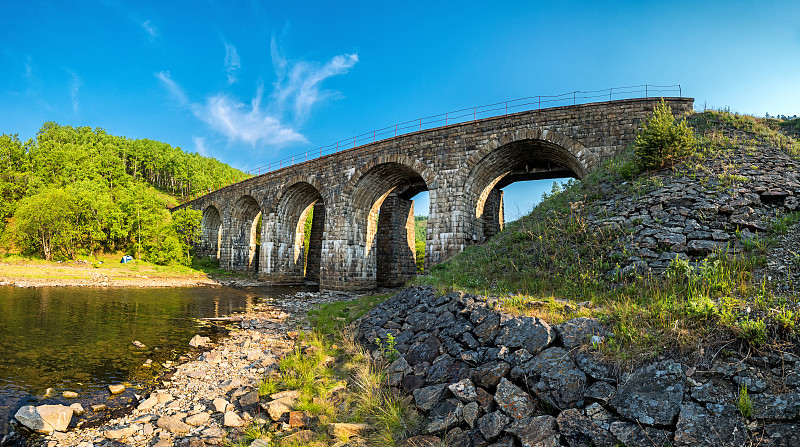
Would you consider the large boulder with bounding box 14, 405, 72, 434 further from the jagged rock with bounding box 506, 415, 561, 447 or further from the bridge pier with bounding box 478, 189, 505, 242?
the bridge pier with bounding box 478, 189, 505, 242

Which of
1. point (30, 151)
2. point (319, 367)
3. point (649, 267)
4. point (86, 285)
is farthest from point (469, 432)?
point (30, 151)

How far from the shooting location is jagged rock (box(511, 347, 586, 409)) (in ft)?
13.1

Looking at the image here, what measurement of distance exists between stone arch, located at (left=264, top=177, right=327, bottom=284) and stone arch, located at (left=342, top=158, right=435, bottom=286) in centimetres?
614

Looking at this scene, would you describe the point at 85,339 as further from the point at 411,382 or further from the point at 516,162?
the point at 516,162

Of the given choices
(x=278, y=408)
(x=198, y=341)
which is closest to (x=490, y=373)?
(x=278, y=408)

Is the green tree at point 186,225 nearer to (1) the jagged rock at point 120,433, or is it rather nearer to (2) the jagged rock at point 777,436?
(1) the jagged rock at point 120,433

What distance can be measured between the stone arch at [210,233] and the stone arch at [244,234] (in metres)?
7.48

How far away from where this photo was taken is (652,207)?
9.58m

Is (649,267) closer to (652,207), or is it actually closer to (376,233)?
(652,207)

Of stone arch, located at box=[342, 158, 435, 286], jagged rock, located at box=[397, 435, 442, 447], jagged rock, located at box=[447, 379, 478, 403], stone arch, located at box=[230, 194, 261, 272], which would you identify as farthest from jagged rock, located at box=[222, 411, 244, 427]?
stone arch, located at box=[230, 194, 261, 272]

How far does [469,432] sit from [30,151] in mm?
63724

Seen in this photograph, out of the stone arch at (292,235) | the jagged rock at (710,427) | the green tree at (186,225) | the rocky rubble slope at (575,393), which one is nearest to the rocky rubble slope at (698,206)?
the rocky rubble slope at (575,393)

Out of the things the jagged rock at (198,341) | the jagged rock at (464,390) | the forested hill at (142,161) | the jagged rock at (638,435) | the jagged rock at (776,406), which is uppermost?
the forested hill at (142,161)

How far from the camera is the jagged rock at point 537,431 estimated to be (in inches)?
141
